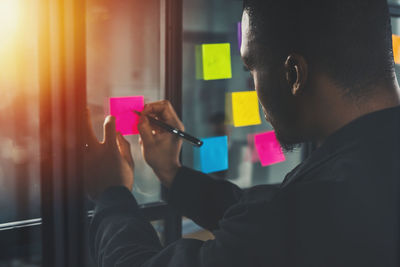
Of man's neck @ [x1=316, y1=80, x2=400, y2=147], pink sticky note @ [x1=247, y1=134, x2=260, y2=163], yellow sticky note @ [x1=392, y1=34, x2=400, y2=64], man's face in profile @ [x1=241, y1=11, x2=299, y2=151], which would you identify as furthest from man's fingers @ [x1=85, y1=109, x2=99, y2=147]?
yellow sticky note @ [x1=392, y1=34, x2=400, y2=64]

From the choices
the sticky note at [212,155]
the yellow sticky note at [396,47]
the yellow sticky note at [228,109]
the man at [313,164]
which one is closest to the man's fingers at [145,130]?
the man at [313,164]

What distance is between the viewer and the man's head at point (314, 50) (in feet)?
1.92

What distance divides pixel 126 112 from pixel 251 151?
1.66 feet

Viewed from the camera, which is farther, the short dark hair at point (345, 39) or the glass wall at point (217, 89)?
the glass wall at point (217, 89)

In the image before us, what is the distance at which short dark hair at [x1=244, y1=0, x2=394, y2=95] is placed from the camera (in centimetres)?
58

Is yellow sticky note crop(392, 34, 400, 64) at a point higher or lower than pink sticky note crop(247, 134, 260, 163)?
higher

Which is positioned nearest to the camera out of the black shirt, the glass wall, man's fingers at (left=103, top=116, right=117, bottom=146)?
the black shirt

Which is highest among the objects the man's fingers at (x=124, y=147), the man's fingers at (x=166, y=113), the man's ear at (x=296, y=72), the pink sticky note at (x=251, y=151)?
the man's ear at (x=296, y=72)

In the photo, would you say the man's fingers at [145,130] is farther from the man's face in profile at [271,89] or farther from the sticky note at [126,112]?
the man's face in profile at [271,89]

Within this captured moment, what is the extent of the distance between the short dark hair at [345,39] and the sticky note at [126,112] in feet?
1.41

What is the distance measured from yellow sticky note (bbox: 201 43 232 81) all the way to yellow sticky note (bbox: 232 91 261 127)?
0.26ft

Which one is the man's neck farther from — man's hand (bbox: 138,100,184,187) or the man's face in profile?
man's hand (bbox: 138,100,184,187)

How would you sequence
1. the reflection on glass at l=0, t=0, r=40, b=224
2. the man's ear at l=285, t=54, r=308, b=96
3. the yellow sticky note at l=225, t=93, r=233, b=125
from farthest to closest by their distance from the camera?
the yellow sticky note at l=225, t=93, r=233, b=125 → the reflection on glass at l=0, t=0, r=40, b=224 → the man's ear at l=285, t=54, r=308, b=96

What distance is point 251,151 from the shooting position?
4.21 feet
